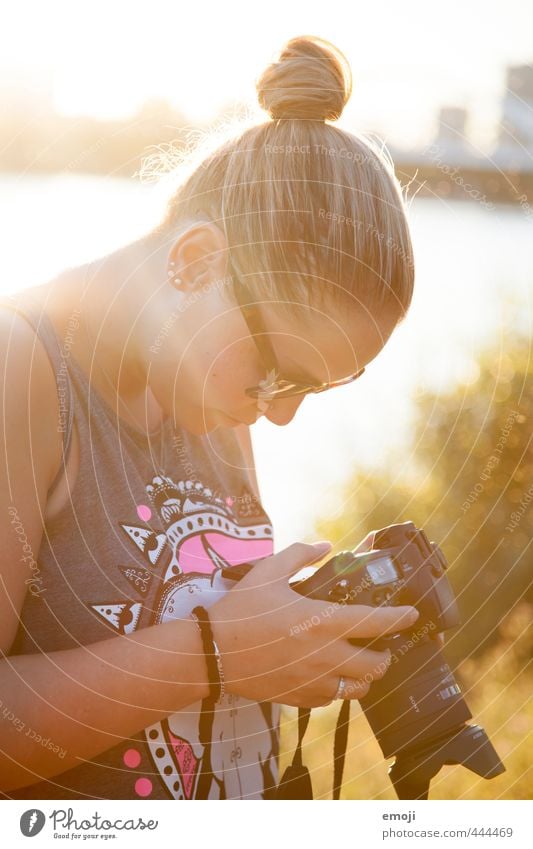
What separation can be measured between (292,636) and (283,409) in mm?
251

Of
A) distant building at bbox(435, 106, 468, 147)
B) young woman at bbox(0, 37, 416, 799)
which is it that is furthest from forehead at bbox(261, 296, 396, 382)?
distant building at bbox(435, 106, 468, 147)

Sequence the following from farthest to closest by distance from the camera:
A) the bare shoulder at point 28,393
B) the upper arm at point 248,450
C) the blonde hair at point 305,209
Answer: the upper arm at point 248,450, the blonde hair at point 305,209, the bare shoulder at point 28,393

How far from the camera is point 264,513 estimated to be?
1095 mm

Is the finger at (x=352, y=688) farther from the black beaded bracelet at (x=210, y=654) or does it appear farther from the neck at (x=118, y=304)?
the neck at (x=118, y=304)

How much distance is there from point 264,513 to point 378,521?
666mm

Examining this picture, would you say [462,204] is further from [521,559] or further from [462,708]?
[462,708]

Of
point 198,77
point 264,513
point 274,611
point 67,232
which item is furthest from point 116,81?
point 274,611

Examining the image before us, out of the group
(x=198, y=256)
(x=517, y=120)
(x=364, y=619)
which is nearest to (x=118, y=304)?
(x=198, y=256)

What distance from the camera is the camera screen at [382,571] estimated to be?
3.05 feet

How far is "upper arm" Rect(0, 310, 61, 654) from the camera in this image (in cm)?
75

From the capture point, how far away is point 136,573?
2.89ft

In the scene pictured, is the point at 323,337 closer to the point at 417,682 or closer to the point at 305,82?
the point at 305,82

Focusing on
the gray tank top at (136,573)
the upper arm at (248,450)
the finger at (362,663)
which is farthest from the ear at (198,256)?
the finger at (362,663)

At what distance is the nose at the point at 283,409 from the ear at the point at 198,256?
0.16 metres
